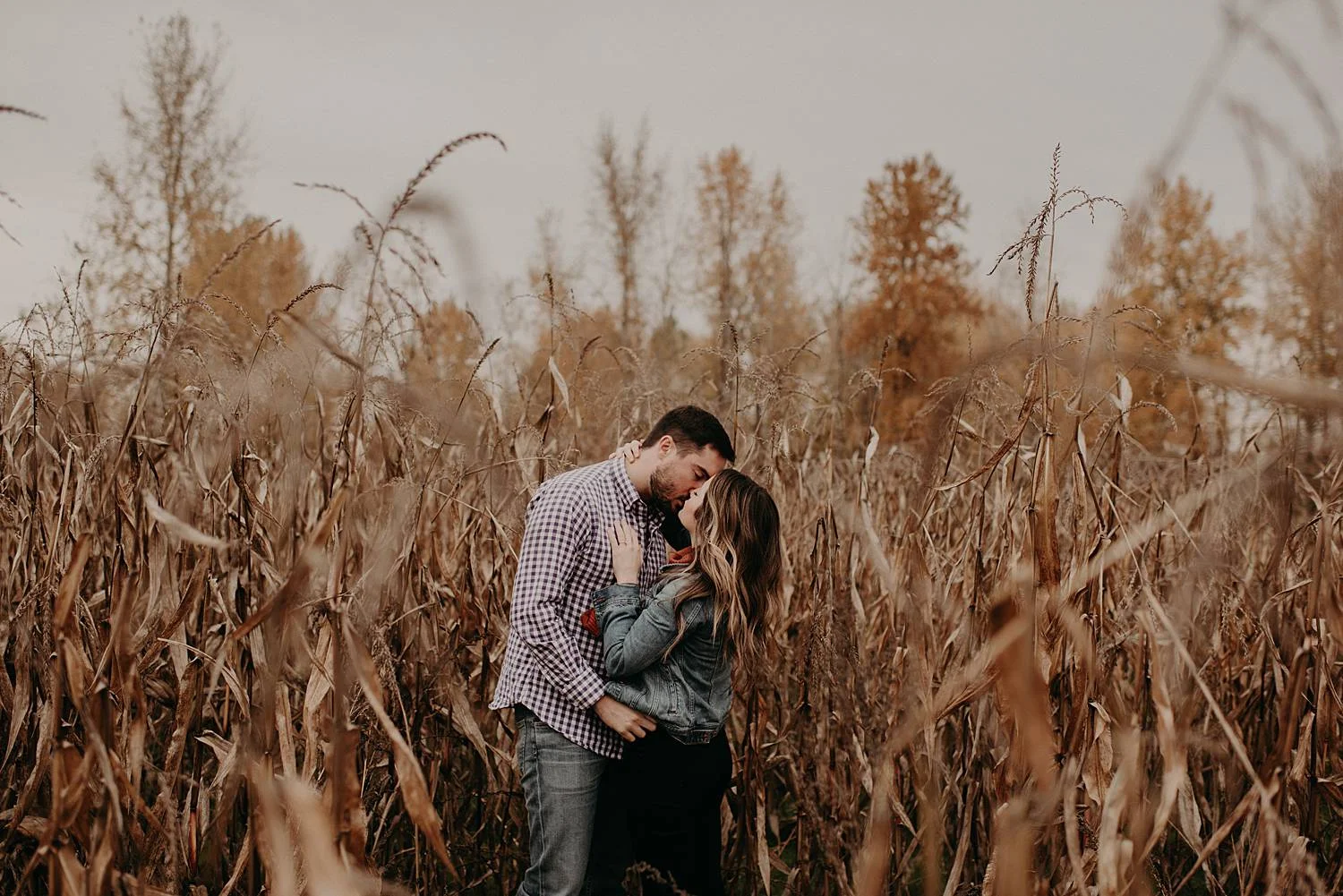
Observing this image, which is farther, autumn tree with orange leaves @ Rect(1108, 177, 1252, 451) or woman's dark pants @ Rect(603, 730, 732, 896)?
woman's dark pants @ Rect(603, 730, 732, 896)

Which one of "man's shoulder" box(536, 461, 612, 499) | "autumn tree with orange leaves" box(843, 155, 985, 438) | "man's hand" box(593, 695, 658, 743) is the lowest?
"man's hand" box(593, 695, 658, 743)

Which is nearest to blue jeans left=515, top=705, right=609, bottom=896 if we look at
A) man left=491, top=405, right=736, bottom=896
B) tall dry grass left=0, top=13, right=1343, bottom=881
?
man left=491, top=405, right=736, bottom=896

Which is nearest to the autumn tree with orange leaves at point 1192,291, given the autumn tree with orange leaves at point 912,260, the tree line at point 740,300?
the tree line at point 740,300

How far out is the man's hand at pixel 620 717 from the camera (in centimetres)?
214

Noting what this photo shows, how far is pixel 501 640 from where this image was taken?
267 centimetres

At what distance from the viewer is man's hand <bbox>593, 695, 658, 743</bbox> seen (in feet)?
7.02

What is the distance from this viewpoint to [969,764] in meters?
Answer: 2.19

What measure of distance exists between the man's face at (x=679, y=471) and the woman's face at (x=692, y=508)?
0.04 meters

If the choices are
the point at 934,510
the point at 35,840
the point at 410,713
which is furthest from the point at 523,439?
the point at 35,840

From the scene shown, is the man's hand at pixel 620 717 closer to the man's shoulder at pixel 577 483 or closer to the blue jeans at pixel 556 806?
the blue jeans at pixel 556 806

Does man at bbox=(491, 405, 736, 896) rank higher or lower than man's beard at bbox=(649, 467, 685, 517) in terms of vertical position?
lower

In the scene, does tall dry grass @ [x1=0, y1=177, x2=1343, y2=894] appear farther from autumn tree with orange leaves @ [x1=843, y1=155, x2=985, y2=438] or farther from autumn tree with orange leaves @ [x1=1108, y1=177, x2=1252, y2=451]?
autumn tree with orange leaves @ [x1=843, y1=155, x2=985, y2=438]

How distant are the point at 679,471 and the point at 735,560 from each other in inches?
12.3

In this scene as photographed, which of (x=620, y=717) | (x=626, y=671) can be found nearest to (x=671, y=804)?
(x=620, y=717)
